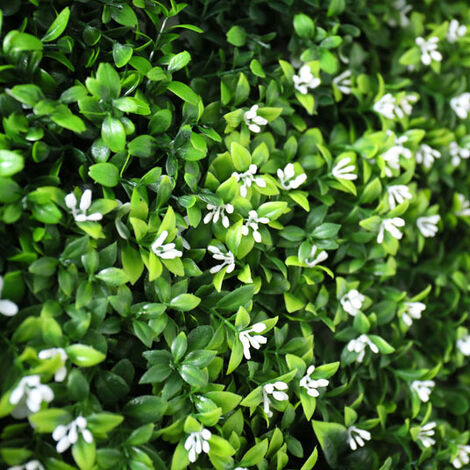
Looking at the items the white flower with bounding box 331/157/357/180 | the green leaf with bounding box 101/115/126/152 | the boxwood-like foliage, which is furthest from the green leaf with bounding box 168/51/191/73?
the white flower with bounding box 331/157/357/180

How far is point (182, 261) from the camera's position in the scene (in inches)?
38.4

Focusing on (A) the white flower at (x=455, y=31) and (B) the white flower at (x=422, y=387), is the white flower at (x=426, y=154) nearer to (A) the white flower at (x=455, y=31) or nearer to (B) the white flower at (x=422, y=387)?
(A) the white flower at (x=455, y=31)

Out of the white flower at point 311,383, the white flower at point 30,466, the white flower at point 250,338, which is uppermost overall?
the white flower at point 250,338

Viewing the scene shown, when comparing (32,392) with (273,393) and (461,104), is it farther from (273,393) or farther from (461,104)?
(461,104)

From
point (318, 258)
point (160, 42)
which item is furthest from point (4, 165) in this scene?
point (318, 258)

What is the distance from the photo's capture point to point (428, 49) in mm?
1342

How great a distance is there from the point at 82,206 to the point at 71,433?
0.36 meters

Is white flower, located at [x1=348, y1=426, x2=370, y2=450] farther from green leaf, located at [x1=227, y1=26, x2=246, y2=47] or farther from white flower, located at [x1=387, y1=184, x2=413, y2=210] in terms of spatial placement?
green leaf, located at [x1=227, y1=26, x2=246, y2=47]

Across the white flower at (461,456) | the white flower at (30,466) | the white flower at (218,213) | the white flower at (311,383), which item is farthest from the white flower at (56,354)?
the white flower at (461,456)

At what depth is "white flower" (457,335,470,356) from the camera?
1347 mm

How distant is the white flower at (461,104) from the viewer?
1408 mm

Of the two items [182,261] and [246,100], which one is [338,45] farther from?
[182,261]

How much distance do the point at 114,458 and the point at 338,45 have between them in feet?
3.38

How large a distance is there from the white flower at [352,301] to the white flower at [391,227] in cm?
13
